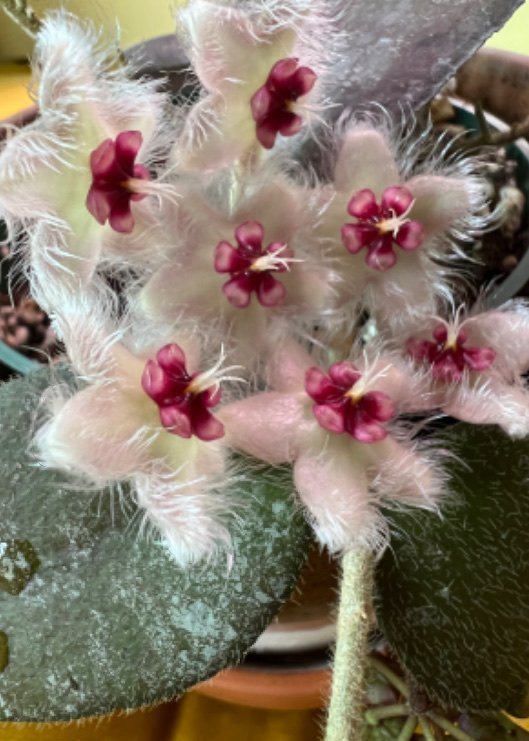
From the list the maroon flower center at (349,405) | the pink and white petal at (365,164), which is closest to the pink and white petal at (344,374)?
the maroon flower center at (349,405)

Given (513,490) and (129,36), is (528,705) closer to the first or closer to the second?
(513,490)

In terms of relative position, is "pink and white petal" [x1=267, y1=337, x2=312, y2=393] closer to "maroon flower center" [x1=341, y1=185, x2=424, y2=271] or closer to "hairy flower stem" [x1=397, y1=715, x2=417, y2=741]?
"maroon flower center" [x1=341, y1=185, x2=424, y2=271]

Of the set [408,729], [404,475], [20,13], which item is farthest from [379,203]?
[408,729]

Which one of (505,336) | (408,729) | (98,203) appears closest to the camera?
(98,203)

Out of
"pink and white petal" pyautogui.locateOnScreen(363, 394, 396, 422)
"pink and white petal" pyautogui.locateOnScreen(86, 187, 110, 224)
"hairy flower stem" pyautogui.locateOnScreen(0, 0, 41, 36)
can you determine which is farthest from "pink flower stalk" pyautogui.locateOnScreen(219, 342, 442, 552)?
"hairy flower stem" pyautogui.locateOnScreen(0, 0, 41, 36)

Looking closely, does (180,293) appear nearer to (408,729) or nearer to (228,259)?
(228,259)

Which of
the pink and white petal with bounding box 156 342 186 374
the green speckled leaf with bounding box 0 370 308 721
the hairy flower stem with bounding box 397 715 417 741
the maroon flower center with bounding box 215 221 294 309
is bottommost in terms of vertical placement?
the hairy flower stem with bounding box 397 715 417 741

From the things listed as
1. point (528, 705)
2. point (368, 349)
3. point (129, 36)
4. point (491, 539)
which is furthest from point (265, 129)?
point (129, 36)

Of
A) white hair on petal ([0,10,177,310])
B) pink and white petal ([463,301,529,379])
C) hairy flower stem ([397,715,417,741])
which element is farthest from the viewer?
hairy flower stem ([397,715,417,741])
